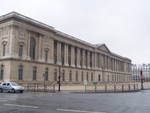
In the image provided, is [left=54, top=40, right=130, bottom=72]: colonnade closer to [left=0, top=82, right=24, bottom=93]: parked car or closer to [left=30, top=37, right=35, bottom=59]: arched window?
[left=30, top=37, right=35, bottom=59]: arched window

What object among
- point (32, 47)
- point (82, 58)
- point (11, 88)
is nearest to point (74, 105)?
point (11, 88)

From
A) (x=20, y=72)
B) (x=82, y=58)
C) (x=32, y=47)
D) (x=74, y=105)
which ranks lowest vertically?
(x=74, y=105)

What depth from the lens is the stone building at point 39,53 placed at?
169 feet

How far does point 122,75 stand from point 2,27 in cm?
9798

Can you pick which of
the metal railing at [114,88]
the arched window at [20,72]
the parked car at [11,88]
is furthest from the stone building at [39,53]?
the parked car at [11,88]

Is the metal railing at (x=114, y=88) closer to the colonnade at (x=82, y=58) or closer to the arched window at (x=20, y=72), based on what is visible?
the arched window at (x=20, y=72)

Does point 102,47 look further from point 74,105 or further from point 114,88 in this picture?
point 74,105

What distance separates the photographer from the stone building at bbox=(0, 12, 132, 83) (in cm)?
5145

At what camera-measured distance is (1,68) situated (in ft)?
171

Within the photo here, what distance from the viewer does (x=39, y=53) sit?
60062 millimetres

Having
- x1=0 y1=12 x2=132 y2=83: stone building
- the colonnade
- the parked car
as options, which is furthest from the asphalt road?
the colonnade

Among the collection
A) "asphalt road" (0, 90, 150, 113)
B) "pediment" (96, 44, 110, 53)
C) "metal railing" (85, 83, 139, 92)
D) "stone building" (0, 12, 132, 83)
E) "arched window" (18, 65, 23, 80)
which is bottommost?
"metal railing" (85, 83, 139, 92)

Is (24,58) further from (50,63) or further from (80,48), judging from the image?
(80,48)

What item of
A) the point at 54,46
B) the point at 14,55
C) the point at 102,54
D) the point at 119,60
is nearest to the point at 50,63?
the point at 54,46
